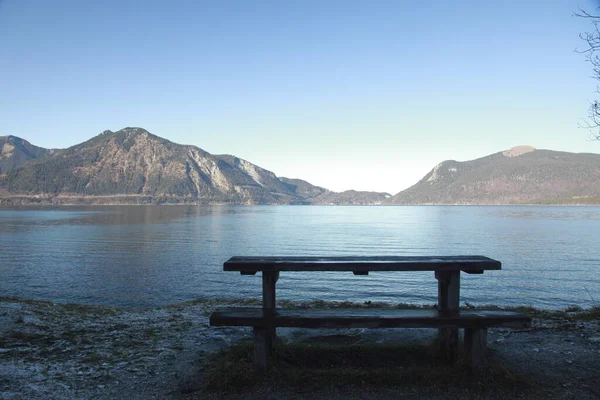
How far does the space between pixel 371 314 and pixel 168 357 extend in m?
3.52

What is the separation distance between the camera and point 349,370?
5633 millimetres

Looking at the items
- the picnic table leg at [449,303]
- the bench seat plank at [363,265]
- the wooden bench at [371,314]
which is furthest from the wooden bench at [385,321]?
the bench seat plank at [363,265]

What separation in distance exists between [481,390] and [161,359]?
4861mm

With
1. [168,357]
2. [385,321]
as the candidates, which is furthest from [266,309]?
[168,357]

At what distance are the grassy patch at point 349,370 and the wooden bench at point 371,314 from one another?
0.23 meters

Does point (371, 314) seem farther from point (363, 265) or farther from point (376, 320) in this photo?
point (363, 265)

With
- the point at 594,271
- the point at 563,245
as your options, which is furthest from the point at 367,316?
the point at 563,245

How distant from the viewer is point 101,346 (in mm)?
7246

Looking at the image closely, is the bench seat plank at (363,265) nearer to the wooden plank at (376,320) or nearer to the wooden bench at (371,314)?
the wooden bench at (371,314)

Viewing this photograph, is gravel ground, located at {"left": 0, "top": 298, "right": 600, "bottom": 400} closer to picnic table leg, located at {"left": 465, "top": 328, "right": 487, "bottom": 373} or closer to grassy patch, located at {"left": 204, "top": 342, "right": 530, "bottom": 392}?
grassy patch, located at {"left": 204, "top": 342, "right": 530, "bottom": 392}

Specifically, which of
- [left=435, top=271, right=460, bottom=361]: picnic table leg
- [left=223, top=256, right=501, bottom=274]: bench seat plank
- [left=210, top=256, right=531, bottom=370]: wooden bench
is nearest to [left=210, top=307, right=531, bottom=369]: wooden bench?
[left=210, top=256, right=531, bottom=370]: wooden bench

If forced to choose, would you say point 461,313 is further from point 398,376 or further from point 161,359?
point 161,359

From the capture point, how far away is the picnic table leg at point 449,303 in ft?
19.2

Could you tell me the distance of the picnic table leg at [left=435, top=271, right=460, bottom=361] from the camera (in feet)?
19.2
